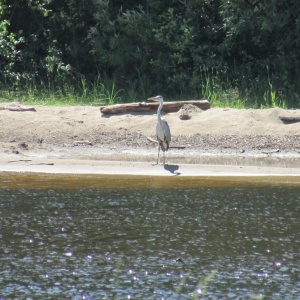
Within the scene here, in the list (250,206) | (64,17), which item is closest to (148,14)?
(64,17)

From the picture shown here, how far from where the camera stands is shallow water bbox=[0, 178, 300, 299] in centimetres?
638

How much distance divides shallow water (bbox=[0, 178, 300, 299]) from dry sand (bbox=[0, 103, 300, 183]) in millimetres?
1619

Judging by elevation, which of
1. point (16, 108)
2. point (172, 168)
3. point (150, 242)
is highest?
point (16, 108)

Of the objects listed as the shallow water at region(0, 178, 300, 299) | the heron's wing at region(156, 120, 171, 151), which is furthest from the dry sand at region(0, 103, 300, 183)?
the shallow water at region(0, 178, 300, 299)

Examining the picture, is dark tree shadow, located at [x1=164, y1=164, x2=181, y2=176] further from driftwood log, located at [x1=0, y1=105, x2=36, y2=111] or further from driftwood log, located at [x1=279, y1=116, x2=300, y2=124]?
driftwood log, located at [x1=0, y1=105, x2=36, y2=111]

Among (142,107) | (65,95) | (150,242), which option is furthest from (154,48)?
(150,242)

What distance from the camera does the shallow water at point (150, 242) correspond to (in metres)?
6.38

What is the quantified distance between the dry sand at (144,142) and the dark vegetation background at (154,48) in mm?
2456

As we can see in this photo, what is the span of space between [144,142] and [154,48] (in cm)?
559

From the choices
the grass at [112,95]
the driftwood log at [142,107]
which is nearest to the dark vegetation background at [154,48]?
the grass at [112,95]

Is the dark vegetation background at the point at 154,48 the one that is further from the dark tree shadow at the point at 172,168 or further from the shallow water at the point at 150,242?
the shallow water at the point at 150,242

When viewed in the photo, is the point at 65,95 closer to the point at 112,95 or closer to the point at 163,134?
the point at 112,95

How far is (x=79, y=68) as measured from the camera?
2012cm

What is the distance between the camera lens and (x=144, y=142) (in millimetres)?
14164
